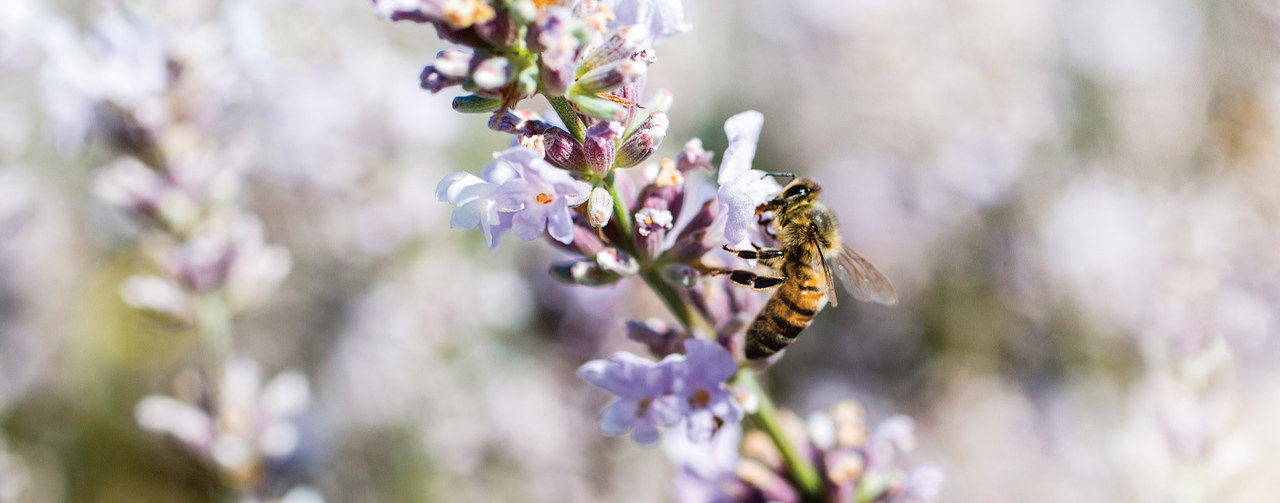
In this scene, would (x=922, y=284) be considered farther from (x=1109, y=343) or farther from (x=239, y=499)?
(x=239, y=499)

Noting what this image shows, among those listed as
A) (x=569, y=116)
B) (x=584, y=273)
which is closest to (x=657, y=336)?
(x=584, y=273)

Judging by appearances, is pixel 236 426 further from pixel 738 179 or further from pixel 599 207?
pixel 738 179

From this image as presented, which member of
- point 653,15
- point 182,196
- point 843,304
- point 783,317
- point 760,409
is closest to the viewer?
point 653,15

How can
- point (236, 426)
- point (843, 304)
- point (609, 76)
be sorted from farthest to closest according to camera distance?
point (843, 304), point (236, 426), point (609, 76)

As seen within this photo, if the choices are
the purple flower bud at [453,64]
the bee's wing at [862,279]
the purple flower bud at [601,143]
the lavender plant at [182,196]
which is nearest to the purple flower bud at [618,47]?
the purple flower bud at [601,143]

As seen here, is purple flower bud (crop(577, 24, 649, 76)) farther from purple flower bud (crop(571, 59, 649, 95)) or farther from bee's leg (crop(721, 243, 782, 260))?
bee's leg (crop(721, 243, 782, 260))

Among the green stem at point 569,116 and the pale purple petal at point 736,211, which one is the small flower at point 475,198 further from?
the pale purple petal at point 736,211
